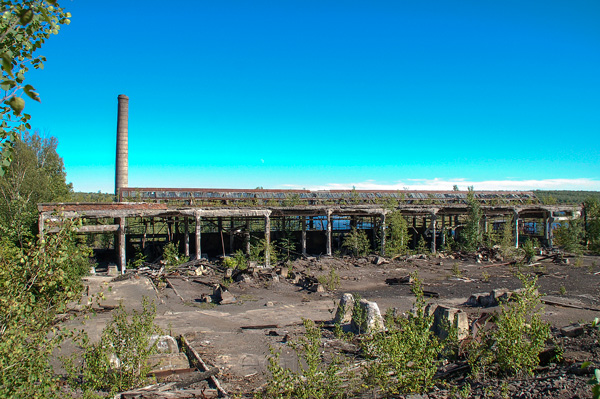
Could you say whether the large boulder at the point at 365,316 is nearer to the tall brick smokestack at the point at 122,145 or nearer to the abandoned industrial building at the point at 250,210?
the abandoned industrial building at the point at 250,210

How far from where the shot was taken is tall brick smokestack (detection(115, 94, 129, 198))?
2761 cm

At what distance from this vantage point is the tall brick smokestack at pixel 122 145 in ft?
90.6

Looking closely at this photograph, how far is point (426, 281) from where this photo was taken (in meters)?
18.3

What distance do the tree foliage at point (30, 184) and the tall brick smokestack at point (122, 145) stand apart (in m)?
3.82

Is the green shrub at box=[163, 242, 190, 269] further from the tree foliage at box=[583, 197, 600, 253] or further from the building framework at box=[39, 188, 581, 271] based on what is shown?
the tree foliage at box=[583, 197, 600, 253]

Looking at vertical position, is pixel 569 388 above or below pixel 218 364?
above

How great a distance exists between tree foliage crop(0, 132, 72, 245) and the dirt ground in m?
5.55

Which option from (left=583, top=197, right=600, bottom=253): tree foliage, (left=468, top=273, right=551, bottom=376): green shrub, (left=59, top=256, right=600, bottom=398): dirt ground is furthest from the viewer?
(left=583, top=197, right=600, bottom=253): tree foliage

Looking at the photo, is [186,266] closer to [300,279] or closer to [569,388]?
[300,279]

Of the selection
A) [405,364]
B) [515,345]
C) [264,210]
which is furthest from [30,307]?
[264,210]

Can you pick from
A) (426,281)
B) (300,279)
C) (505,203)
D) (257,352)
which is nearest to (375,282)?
(426,281)

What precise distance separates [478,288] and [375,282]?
14.4ft

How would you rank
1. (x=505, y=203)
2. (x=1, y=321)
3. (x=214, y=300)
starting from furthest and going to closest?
(x=505, y=203)
(x=214, y=300)
(x=1, y=321)

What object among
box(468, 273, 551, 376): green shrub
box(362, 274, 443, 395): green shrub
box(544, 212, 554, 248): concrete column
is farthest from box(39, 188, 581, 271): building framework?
box(362, 274, 443, 395): green shrub
